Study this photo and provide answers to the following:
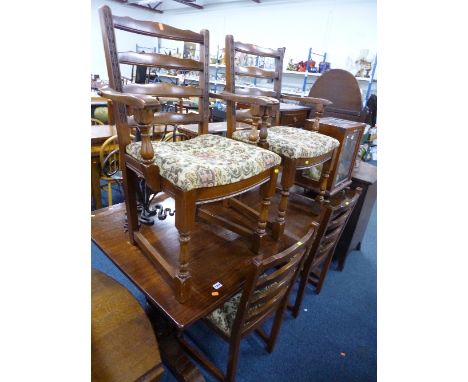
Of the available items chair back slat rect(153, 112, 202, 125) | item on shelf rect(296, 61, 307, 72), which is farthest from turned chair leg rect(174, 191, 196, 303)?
item on shelf rect(296, 61, 307, 72)

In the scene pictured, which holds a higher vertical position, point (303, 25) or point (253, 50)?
point (303, 25)

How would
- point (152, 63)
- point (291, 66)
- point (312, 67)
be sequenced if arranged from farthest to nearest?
point (291, 66), point (312, 67), point (152, 63)

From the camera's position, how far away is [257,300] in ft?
2.80

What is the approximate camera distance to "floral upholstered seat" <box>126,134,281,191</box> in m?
0.79

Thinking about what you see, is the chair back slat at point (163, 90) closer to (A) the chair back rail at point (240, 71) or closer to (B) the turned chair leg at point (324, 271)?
(A) the chair back rail at point (240, 71)

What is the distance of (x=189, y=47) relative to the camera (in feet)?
20.7

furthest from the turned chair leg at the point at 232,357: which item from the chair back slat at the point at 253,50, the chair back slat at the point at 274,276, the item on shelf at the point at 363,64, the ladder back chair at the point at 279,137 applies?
the item on shelf at the point at 363,64

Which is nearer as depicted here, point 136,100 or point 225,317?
point 136,100

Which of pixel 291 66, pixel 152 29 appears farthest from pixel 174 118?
pixel 291 66

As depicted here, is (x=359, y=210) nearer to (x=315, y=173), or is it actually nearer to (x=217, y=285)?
(x=315, y=173)

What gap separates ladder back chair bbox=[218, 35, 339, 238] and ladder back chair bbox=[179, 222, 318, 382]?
0.32 meters

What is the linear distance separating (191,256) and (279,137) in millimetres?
680

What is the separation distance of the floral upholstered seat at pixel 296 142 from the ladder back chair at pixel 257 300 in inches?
14.8

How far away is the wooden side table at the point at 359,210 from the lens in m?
1.67
